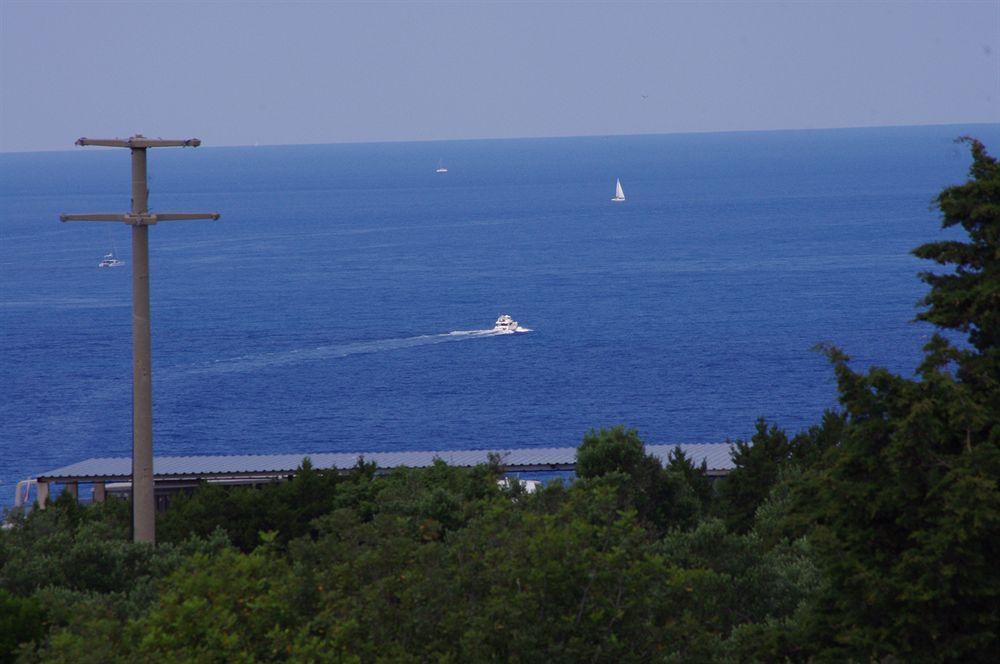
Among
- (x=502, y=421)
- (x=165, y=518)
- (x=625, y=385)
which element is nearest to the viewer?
(x=165, y=518)

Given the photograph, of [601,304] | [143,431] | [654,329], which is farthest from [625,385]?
[143,431]

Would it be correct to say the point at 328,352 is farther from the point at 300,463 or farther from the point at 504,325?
the point at 300,463

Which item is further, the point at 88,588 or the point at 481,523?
the point at 88,588

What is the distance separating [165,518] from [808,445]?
19543 mm

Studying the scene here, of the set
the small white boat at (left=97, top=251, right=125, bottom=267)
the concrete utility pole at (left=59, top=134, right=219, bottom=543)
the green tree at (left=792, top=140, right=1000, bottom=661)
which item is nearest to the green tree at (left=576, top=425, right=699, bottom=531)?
the concrete utility pole at (left=59, top=134, right=219, bottom=543)

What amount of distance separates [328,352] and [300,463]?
242 ft

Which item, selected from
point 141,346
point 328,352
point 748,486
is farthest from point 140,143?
point 328,352

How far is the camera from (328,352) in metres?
124

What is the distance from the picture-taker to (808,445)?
4072 centimetres

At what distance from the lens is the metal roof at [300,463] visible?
49469mm

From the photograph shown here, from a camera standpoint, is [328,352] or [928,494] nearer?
[928,494]

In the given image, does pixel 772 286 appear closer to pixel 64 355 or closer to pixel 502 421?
pixel 502 421

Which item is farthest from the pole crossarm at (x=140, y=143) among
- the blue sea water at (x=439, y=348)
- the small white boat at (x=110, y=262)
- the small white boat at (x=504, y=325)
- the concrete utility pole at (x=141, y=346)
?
the small white boat at (x=110, y=262)

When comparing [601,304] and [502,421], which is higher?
[601,304]
